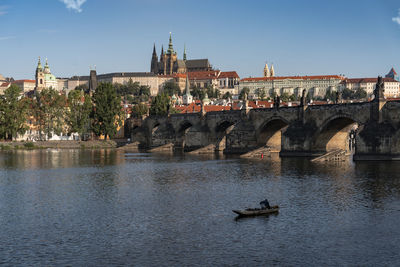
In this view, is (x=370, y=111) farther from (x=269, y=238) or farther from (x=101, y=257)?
(x=101, y=257)

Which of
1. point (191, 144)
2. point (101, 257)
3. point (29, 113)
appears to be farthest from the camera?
point (29, 113)

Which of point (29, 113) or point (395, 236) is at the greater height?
point (29, 113)

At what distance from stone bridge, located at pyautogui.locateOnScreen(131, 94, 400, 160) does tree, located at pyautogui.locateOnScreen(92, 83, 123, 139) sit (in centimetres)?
1132

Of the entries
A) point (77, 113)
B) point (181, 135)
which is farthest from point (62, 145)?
point (181, 135)

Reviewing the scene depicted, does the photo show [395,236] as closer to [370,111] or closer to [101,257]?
[101,257]

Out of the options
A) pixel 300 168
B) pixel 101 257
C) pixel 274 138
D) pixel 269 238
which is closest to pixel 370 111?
pixel 300 168

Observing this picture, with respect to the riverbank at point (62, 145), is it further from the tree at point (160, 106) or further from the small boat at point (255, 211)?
the small boat at point (255, 211)

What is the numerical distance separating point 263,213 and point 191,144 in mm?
64796

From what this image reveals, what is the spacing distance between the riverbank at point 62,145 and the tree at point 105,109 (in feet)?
8.07

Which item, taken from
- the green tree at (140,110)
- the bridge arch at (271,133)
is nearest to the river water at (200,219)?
the bridge arch at (271,133)

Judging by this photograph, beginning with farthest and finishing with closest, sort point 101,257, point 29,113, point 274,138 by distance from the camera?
point 29,113 < point 274,138 < point 101,257

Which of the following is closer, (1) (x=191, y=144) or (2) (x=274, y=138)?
(2) (x=274, y=138)

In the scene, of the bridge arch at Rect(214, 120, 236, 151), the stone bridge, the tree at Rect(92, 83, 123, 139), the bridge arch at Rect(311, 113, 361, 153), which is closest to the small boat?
the stone bridge

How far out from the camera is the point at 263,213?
111 ft
